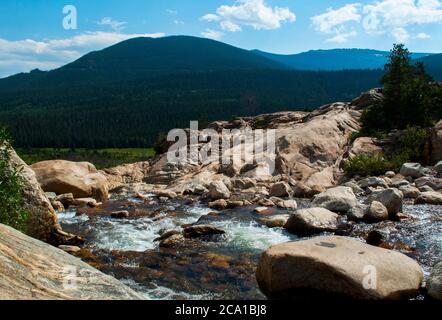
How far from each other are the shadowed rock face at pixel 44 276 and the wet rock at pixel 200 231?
27.5 feet

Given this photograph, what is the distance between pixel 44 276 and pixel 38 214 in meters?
9.38

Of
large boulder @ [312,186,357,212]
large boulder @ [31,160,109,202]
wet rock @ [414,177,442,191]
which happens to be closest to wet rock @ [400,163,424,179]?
wet rock @ [414,177,442,191]

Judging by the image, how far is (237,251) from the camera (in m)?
16.6

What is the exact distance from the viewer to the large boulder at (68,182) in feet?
94.3

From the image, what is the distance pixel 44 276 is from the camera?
28.7 feet

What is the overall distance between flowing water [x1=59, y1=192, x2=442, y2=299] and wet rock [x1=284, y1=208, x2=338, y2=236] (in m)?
0.64

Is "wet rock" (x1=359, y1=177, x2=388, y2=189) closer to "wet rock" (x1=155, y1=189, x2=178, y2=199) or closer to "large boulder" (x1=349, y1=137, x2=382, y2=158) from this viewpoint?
"large boulder" (x1=349, y1=137, x2=382, y2=158)

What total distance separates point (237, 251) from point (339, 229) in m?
4.71

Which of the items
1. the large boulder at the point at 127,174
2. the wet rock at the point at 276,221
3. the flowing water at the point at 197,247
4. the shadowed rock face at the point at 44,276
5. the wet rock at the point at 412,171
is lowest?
the large boulder at the point at 127,174

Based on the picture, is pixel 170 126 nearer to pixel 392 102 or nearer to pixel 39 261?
pixel 392 102

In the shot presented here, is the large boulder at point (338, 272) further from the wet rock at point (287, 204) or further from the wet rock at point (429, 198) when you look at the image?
the wet rock at point (429, 198)

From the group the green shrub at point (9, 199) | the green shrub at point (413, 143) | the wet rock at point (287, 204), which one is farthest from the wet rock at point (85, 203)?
the green shrub at point (413, 143)

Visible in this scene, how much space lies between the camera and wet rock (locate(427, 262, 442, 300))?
11.0m
